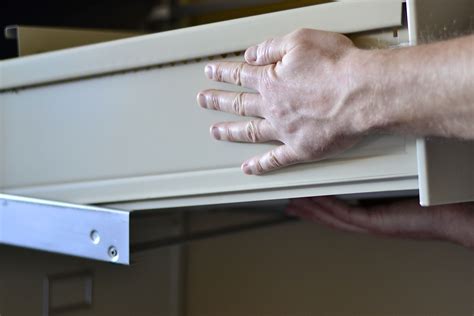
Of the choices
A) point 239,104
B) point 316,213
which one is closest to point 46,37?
point 239,104

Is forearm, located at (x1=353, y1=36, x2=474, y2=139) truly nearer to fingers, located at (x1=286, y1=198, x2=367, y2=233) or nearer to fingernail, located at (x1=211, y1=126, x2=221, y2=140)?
fingernail, located at (x1=211, y1=126, x2=221, y2=140)

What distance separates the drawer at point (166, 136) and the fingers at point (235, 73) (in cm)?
1

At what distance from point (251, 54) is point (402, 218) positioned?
41 cm

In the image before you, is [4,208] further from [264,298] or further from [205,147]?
[264,298]

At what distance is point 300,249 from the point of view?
123 cm

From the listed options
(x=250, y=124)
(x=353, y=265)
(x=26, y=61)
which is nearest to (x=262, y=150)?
(x=250, y=124)

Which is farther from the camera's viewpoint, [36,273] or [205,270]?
[205,270]

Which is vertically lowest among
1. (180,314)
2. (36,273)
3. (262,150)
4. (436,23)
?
(180,314)

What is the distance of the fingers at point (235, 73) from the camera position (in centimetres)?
67

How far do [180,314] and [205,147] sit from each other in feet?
1.86

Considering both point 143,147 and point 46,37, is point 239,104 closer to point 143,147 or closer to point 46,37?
point 143,147

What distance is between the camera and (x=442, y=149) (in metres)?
0.62

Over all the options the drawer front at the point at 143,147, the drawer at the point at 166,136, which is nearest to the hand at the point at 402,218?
the drawer at the point at 166,136

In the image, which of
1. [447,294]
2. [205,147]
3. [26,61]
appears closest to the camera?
[205,147]
